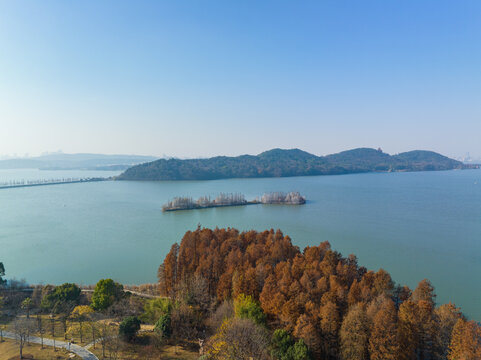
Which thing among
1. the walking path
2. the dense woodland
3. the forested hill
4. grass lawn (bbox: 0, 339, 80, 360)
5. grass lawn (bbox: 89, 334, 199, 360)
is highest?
the forested hill

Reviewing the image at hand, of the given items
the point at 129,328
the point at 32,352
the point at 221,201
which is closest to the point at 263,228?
the point at 221,201

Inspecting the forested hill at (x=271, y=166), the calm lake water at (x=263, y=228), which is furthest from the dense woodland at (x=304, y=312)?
the forested hill at (x=271, y=166)

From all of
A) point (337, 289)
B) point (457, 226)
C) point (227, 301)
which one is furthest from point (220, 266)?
point (457, 226)

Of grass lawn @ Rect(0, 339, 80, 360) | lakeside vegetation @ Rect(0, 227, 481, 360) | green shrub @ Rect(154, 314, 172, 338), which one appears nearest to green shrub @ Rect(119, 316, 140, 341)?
lakeside vegetation @ Rect(0, 227, 481, 360)

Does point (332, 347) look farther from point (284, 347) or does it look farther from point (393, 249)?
point (393, 249)

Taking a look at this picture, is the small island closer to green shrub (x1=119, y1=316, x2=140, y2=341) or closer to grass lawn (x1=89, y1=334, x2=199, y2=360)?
green shrub (x1=119, y1=316, x2=140, y2=341)
